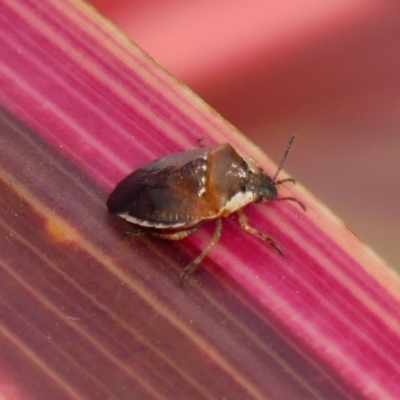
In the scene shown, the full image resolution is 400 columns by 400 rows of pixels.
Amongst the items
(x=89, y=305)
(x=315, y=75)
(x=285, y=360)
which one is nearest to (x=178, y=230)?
(x=89, y=305)

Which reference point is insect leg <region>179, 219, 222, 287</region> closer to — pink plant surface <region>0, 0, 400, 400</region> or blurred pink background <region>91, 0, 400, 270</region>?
pink plant surface <region>0, 0, 400, 400</region>

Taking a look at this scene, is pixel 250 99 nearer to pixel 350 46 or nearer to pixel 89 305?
pixel 350 46

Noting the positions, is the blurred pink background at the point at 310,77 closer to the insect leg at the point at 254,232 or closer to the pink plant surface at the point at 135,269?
the pink plant surface at the point at 135,269

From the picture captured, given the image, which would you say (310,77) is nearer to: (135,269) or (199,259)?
(199,259)

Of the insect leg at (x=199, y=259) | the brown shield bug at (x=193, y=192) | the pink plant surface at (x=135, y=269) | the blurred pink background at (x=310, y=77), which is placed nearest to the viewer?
the pink plant surface at (x=135, y=269)

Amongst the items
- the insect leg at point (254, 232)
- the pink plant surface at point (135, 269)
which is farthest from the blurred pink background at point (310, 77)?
the insect leg at point (254, 232)

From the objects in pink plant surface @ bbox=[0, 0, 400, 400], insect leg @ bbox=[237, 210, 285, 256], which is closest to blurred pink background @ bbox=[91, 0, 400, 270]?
pink plant surface @ bbox=[0, 0, 400, 400]
